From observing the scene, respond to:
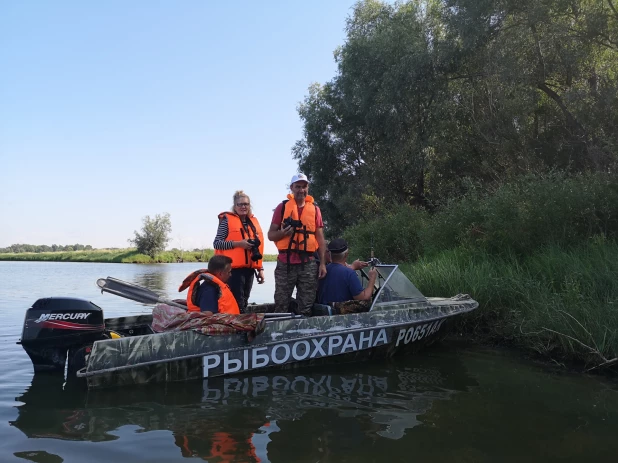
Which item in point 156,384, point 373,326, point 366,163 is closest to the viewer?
point 156,384

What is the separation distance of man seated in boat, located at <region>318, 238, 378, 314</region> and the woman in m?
0.93

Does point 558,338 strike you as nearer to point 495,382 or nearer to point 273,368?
point 495,382

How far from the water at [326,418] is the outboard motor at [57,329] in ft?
0.85

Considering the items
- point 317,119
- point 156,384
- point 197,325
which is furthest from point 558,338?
point 317,119

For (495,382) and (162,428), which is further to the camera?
(495,382)

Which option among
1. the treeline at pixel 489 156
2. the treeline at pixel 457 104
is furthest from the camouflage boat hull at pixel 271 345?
the treeline at pixel 457 104

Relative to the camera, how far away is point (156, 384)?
16.6 feet

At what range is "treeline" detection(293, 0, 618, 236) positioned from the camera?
12312 millimetres

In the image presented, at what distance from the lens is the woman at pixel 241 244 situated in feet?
20.9

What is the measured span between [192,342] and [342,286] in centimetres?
220

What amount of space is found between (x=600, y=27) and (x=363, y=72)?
9.02m

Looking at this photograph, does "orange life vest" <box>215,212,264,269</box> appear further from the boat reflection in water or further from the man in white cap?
the boat reflection in water

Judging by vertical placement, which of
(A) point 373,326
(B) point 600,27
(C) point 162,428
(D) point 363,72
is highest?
(D) point 363,72

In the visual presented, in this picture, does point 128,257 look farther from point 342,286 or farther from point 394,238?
point 342,286
